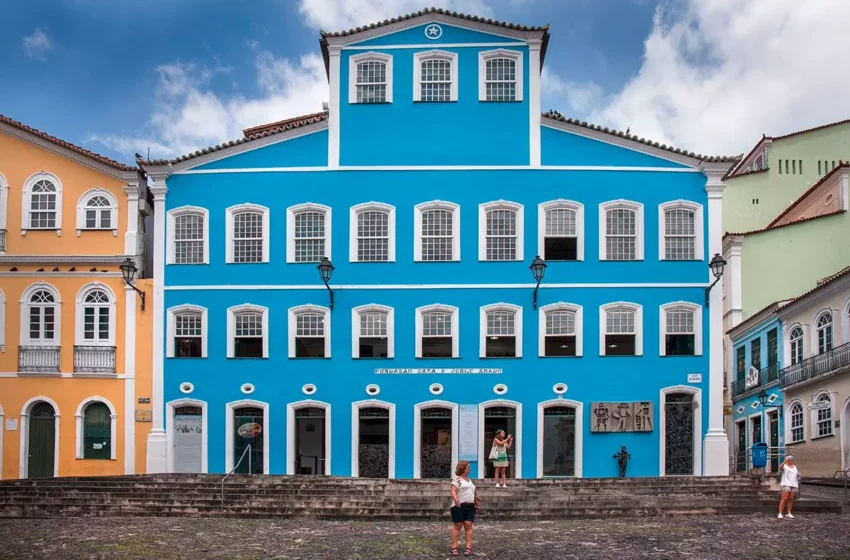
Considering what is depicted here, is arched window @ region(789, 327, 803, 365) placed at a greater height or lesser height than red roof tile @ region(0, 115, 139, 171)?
lesser

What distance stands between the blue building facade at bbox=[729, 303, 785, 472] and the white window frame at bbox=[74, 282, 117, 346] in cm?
2226

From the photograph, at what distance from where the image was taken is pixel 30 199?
3375 cm

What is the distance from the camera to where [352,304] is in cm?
3256

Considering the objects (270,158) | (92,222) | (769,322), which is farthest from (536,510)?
(769,322)

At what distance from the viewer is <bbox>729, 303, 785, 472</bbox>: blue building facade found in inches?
1590

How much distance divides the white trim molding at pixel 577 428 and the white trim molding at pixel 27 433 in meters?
14.5

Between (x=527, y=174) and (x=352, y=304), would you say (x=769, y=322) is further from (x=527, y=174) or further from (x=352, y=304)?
(x=352, y=304)

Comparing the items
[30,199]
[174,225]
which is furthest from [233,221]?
[30,199]

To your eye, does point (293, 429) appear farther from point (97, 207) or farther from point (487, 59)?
point (487, 59)

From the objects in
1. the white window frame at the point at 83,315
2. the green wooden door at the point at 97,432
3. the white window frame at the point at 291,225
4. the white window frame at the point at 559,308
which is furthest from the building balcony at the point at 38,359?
the white window frame at the point at 559,308

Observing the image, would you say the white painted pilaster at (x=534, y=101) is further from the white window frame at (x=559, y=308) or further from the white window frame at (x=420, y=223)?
the white window frame at (x=559, y=308)

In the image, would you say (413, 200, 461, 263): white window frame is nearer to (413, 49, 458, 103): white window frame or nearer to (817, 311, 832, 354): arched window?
(413, 49, 458, 103): white window frame

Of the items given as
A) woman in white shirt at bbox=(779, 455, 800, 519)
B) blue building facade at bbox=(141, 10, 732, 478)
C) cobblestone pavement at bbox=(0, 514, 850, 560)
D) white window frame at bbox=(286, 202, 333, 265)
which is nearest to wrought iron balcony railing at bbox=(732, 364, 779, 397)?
blue building facade at bbox=(141, 10, 732, 478)

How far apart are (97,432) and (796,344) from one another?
24.3m
